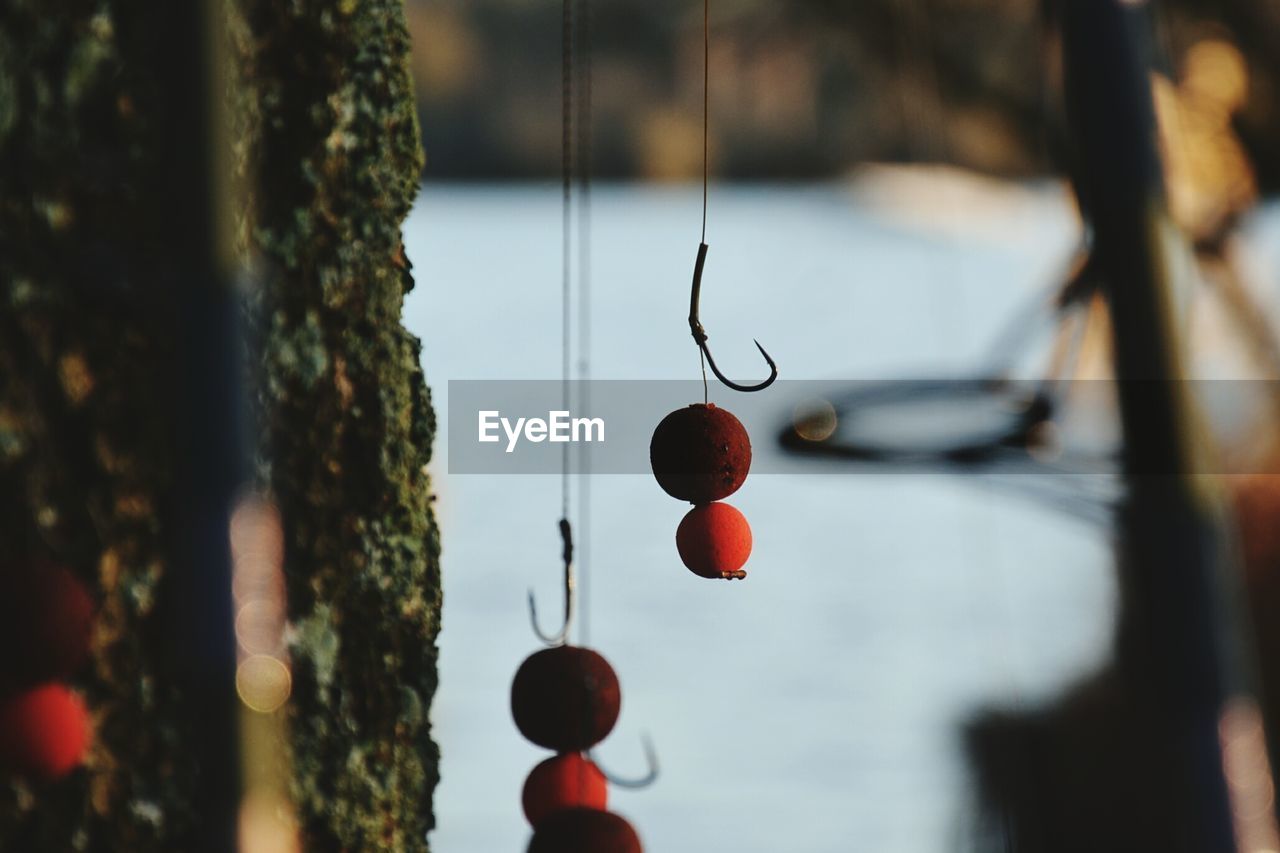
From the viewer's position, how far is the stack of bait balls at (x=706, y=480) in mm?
1095

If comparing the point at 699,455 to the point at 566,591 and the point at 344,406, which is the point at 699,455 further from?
the point at 344,406

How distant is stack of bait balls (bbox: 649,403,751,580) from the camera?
3.59 feet

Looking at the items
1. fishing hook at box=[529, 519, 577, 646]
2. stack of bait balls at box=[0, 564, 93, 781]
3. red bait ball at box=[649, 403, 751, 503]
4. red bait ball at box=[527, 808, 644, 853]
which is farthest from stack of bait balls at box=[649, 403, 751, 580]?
stack of bait balls at box=[0, 564, 93, 781]

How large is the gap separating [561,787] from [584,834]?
0.48ft

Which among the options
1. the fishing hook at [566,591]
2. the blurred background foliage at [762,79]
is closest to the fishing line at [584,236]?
the fishing hook at [566,591]

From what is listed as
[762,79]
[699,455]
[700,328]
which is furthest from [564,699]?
[762,79]

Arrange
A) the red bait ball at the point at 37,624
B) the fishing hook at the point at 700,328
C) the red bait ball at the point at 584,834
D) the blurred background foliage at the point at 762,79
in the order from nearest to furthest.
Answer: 1. the red bait ball at the point at 37,624
2. the red bait ball at the point at 584,834
3. the fishing hook at the point at 700,328
4. the blurred background foliage at the point at 762,79

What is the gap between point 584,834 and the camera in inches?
38.7

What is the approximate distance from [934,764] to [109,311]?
3.51 metres

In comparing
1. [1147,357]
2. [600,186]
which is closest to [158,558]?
[1147,357]

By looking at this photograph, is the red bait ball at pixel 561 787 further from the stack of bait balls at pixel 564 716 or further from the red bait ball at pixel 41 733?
the red bait ball at pixel 41 733

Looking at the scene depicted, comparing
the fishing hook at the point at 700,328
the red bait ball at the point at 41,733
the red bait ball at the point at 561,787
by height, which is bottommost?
the red bait ball at the point at 561,787

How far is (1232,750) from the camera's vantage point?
1.70 metres

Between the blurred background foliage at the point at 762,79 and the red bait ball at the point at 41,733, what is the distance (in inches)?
133
